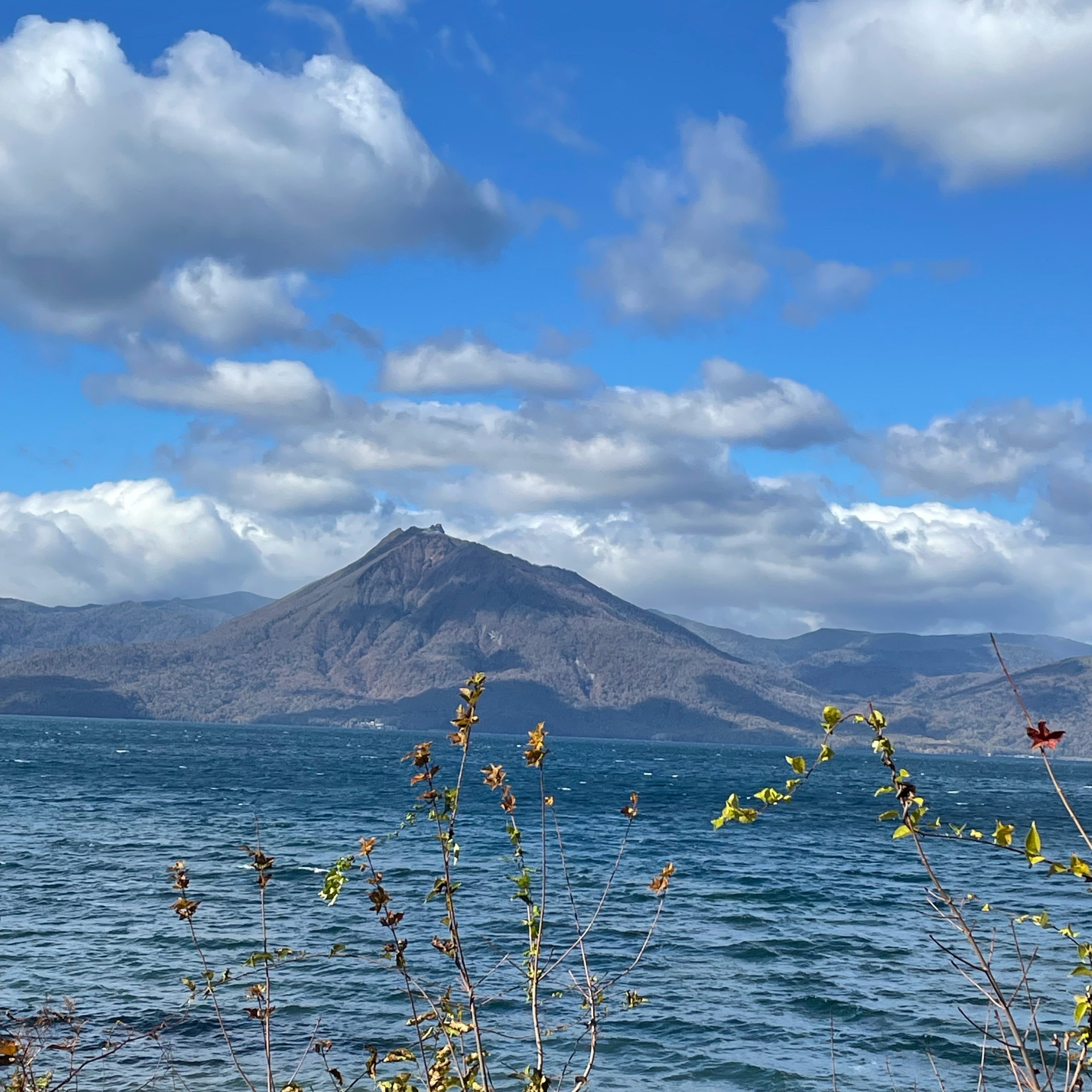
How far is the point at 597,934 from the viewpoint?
30.3m

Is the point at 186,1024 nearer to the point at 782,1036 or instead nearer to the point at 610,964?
the point at 610,964

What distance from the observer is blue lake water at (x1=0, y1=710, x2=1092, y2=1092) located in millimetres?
20828

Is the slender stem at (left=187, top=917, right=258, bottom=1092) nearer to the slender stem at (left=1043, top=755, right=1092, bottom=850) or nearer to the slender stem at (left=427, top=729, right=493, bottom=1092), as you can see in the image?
the slender stem at (left=427, top=729, right=493, bottom=1092)

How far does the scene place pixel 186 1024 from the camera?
21.5 metres

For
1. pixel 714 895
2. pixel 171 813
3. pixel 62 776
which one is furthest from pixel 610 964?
pixel 62 776

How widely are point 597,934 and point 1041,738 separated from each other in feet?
90.1

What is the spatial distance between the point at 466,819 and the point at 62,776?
42.4 meters

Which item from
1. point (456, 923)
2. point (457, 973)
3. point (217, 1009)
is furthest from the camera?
point (457, 973)

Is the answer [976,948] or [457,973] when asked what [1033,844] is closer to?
[976,948]

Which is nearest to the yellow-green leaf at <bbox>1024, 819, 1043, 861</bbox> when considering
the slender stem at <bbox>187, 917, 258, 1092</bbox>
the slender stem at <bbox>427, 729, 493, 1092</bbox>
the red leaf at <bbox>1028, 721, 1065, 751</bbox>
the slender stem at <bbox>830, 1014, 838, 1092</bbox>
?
the red leaf at <bbox>1028, 721, 1065, 751</bbox>

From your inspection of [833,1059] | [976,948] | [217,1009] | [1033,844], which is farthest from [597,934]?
[1033,844]

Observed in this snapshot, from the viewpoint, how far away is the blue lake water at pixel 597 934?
20.8 metres

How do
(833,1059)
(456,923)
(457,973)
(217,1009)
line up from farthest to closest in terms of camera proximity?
(457,973)
(833,1059)
(217,1009)
(456,923)

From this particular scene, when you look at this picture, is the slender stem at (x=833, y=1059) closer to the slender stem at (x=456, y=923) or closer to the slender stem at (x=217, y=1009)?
the slender stem at (x=456, y=923)
